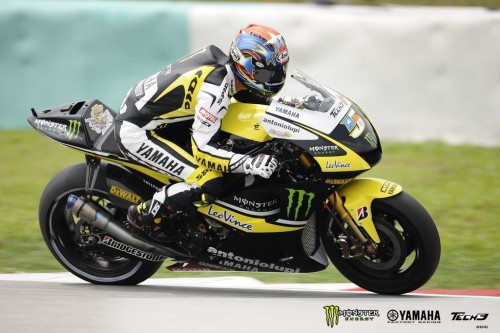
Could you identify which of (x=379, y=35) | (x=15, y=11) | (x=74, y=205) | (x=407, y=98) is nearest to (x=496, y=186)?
(x=407, y=98)

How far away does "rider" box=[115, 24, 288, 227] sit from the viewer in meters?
6.21

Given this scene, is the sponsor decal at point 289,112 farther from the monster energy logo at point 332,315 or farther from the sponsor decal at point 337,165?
the monster energy logo at point 332,315

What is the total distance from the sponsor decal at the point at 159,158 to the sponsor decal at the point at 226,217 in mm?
341

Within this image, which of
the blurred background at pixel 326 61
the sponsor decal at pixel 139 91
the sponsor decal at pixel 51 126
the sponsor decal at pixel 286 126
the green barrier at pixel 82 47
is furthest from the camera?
the green barrier at pixel 82 47

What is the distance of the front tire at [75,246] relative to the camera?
6.86 metres

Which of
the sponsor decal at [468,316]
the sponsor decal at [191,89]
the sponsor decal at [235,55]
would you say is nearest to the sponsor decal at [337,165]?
the sponsor decal at [235,55]

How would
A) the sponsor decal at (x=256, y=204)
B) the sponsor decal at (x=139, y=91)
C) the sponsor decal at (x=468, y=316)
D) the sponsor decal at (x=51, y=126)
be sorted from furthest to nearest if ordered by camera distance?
the sponsor decal at (x=51, y=126), the sponsor decal at (x=139, y=91), the sponsor decal at (x=256, y=204), the sponsor decal at (x=468, y=316)

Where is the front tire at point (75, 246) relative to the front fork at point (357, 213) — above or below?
below

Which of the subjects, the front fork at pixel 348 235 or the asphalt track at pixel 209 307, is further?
→ the front fork at pixel 348 235

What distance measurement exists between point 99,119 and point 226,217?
1200 millimetres

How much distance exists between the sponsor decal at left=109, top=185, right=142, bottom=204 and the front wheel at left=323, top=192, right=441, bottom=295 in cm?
137

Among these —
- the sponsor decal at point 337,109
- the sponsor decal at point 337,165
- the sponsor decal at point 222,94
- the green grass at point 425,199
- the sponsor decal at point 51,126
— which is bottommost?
the green grass at point 425,199

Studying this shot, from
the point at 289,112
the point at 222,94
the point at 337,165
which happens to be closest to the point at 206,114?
the point at 222,94

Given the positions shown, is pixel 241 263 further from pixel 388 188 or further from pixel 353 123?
pixel 353 123
